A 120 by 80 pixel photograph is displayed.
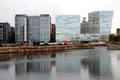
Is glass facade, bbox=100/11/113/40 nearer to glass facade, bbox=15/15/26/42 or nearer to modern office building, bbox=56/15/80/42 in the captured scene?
modern office building, bbox=56/15/80/42

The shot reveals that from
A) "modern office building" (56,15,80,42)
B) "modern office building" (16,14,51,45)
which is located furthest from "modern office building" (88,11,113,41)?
"modern office building" (16,14,51,45)

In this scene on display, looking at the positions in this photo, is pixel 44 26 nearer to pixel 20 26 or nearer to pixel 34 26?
pixel 34 26

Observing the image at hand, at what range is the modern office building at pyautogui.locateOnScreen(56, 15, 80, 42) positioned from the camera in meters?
158

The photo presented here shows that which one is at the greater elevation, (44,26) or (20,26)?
(44,26)

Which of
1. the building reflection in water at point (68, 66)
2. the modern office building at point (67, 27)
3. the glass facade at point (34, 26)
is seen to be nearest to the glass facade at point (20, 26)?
the glass facade at point (34, 26)

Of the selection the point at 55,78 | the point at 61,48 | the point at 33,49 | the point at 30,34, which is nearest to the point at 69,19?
the point at 30,34

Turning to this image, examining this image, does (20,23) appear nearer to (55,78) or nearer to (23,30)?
(23,30)

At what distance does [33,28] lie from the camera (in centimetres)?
14288

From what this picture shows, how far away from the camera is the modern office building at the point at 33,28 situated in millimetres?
136750

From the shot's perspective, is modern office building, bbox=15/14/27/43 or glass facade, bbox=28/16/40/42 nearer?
modern office building, bbox=15/14/27/43

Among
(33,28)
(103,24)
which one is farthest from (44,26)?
(103,24)

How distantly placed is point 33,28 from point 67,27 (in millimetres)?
39671

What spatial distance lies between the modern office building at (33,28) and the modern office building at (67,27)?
2331 cm

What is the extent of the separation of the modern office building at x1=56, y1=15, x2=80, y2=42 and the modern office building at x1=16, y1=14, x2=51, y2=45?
2331cm
